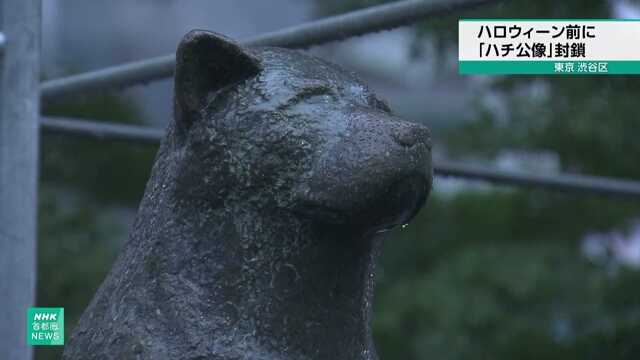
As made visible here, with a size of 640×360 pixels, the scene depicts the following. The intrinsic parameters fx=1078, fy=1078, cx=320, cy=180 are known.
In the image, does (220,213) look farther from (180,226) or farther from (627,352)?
(627,352)

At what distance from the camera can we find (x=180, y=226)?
198 cm

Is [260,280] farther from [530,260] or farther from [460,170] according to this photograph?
[530,260]

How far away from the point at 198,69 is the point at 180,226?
0.29 m

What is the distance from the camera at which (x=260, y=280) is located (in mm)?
1921

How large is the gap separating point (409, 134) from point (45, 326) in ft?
3.78

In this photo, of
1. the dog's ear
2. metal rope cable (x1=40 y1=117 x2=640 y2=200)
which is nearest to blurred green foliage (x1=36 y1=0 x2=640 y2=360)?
metal rope cable (x1=40 y1=117 x2=640 y2=200)

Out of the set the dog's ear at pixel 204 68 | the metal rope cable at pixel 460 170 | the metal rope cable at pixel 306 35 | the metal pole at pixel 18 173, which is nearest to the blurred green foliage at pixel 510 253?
the metal rope cable at pixel 460 170

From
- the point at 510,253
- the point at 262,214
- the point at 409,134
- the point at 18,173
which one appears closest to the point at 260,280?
the point at 262,214

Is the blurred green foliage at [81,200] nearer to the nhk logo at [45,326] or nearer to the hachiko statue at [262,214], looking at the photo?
the nhk logo at [45,326]

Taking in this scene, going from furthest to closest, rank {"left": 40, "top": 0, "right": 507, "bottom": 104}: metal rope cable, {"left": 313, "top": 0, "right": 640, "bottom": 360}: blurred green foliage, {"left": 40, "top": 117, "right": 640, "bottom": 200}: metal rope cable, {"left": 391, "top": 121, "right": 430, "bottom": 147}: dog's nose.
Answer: {"left": 313, "top": 0, "right": 640, "bottom": 360}: blurred green foliage
{"left": 40, "top": 117, "right": 640, "bottom": 200}: metal rope cable
{"left": 40, "top": 0, "right": 507, "bottom": 104}: metal rope cable
{"left": 391, "top": 121, "right": 430, "bottom": 147}: dog's nose

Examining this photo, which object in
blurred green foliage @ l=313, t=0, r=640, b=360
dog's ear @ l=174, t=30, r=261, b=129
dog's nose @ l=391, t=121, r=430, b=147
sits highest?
dog's ear @ l=174, t=30, r=261, b=129

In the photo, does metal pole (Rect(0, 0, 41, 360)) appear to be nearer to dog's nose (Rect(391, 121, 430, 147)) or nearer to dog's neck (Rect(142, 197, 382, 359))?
dog's neck (Rect(142, 197, 382, 359))

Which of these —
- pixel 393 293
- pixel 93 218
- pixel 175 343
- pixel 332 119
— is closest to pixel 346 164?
pixel 332 119

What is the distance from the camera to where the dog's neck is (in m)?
1.92
